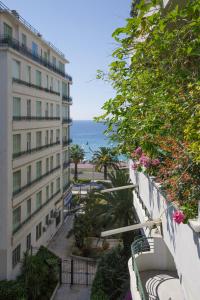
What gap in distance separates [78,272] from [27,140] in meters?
11.1

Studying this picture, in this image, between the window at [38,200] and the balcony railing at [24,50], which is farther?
the window at [38,200]

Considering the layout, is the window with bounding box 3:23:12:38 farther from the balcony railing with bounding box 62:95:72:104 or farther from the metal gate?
the metal gate

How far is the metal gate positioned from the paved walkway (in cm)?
79

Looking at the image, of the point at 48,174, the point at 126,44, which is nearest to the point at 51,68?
the point at 48,174

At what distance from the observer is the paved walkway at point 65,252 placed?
24.9 m

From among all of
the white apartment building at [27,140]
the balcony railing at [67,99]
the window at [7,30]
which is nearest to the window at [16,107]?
the white apartment building at [27,140]

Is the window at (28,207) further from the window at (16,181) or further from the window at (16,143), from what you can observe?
the window at (16,143)

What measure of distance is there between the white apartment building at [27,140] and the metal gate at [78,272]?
11.2 feet

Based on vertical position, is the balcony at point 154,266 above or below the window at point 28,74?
below

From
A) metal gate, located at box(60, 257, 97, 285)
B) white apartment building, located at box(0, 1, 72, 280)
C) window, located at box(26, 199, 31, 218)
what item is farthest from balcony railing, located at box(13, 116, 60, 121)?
metal gate, located at box(60, 257, 97, 285)

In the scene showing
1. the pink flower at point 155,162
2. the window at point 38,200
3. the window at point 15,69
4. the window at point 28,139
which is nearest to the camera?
the pink flower at point 155,162

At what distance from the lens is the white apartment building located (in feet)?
79.6

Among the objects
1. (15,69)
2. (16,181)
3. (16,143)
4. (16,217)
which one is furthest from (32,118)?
(16,217)

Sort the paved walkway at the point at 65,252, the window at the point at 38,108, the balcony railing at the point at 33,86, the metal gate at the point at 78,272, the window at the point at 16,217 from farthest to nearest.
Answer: the window at the point at 38,108, the metal gate at the point at 78,272, the balcony railing at the point at 33,86, the window at the point at 16,217, the paved walkway at the point at 65,252
